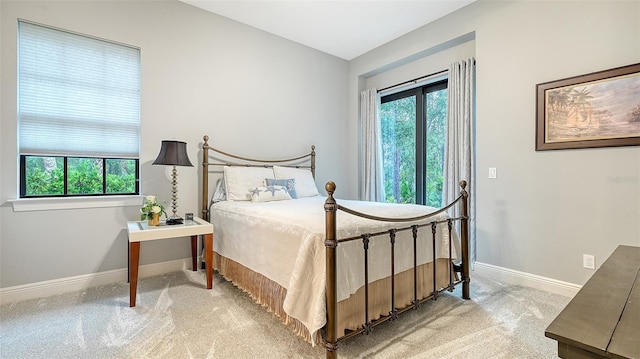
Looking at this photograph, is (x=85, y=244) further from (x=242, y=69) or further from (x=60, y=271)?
(x=242, y=69)

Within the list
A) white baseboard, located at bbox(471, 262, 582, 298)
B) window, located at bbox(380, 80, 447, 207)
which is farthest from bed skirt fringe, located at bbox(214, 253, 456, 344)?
window, located at bbox(380, 80, 447, 207)

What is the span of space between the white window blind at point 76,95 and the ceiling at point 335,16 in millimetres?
1112

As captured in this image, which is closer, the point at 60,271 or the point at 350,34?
the point at 60,271

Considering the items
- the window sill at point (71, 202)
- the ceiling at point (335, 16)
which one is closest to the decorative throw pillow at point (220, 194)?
the window sill at point (71, 202)

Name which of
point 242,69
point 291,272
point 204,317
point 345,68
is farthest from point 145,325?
point 345,68

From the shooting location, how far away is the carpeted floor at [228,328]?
167 centimetres

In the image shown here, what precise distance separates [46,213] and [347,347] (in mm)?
2701

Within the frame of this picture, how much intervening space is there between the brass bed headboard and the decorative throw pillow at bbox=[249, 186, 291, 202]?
0.53m

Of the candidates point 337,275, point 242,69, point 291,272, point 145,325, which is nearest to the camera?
point 337,275

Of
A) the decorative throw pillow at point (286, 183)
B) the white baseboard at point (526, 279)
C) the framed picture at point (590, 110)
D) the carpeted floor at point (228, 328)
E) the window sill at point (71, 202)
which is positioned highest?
the framed picture at point (590, 110)

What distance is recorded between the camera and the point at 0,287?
2314 mm

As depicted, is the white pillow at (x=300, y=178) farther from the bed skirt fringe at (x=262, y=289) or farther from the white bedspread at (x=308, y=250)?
the bed skirt fringe at (x=262, y=289)

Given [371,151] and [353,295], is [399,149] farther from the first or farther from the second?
[353,295]

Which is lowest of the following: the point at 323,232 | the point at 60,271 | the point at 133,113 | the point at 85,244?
the point at 60,271
